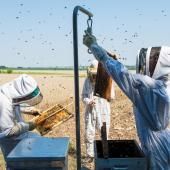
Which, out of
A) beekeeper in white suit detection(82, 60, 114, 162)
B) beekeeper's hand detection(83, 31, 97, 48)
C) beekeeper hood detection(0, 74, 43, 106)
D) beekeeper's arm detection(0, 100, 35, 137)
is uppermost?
beekeeper's hand detection(83, 31, 97, 48)

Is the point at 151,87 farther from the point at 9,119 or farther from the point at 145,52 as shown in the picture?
the point at 9,119

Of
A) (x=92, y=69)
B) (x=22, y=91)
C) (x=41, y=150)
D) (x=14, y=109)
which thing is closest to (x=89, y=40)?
(x=41, y=150)

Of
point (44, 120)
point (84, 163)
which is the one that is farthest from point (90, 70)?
point (44, 120)

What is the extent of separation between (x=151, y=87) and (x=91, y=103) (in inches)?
174

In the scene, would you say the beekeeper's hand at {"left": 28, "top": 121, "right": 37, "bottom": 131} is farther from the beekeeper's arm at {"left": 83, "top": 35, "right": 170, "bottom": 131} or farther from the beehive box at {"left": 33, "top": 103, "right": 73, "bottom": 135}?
the beekeeper's arm at {"left": 83, "top": 35, "right": 170, "bottom": 131}

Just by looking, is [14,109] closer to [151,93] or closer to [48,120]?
[48,120]

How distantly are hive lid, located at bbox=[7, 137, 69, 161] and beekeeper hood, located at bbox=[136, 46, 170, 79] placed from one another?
125 centimetres

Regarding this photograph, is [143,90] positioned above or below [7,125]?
above

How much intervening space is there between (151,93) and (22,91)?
7.71 ft

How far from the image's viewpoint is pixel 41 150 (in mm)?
5012

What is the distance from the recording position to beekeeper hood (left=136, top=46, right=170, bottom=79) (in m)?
5.02

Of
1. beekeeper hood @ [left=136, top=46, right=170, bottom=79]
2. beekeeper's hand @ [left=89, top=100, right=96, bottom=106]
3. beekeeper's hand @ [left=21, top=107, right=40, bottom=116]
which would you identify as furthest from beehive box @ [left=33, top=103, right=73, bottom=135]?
beekeeper's hand @ [left=89, top=100, right=96, bottom=106]

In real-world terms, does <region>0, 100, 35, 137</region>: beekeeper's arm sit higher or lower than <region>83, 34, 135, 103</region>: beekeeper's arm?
lower

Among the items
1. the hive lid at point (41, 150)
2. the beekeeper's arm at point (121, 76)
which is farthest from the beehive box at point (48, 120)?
the beekeeper's arm at point (121, 76)
